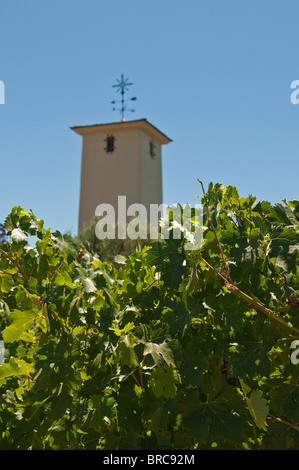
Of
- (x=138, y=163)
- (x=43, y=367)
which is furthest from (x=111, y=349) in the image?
(x=138, y=163)

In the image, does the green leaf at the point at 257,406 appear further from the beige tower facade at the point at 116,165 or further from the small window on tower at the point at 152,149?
the small window on tower at the point at 152,149

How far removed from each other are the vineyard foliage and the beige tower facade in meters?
26.8

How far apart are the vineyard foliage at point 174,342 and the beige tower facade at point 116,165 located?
2680 cm

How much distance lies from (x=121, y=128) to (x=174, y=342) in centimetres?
2872

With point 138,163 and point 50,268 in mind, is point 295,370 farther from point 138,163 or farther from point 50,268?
point 138,163

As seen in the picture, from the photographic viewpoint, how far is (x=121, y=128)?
96.8 ft

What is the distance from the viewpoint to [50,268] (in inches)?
73.3

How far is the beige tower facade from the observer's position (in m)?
28.9

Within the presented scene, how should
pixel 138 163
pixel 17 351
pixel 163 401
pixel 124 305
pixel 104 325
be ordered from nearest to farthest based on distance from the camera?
pixel 163 401
pixel 104 325
pixel 124 305
pixel 17 351
pixel 138 163

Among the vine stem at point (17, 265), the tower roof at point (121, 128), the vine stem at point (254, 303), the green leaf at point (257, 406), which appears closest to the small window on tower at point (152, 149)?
the tower roof at point (121, 128)

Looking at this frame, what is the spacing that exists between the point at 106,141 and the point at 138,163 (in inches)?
96.7

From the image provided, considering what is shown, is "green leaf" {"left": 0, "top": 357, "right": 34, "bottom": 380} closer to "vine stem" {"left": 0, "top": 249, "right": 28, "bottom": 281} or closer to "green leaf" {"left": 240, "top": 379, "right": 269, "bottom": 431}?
"vine stem" {"left": 0, "top": 249, "right": 28, "bottom": 281}

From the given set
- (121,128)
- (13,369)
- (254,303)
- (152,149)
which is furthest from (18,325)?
(152,149)

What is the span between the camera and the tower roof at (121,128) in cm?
2883
